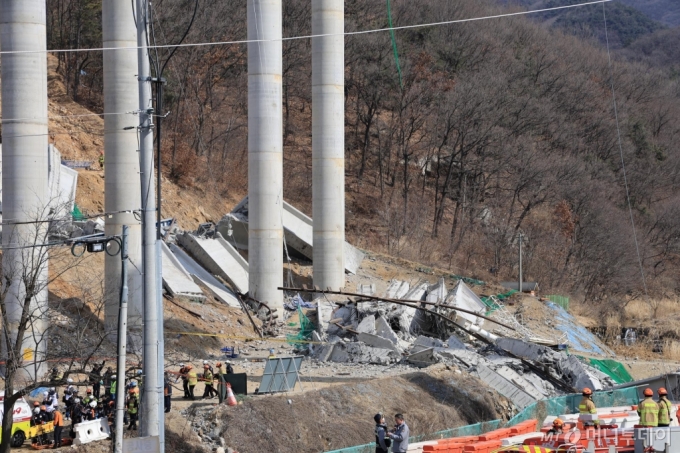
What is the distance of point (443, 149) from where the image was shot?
8012 cm

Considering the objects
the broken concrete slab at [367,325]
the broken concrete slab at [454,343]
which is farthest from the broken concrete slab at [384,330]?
the broken concrete slab at [454,343]

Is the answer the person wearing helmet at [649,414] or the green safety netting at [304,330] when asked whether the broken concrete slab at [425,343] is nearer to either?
the green safety netting at [304,330]

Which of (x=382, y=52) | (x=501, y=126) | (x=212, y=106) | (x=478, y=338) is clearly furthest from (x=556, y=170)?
(x=478, y=338)

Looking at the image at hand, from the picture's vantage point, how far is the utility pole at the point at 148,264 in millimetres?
16984

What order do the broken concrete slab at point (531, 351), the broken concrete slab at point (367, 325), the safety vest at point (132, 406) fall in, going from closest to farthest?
the safety vest at point (132, 406) → the broken concrete slab at point (531, 351) → the broken concrete slab at point (367, 325)

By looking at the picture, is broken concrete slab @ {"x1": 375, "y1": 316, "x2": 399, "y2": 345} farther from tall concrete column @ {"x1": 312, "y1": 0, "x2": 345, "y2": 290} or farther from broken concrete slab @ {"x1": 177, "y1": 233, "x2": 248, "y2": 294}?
broken concrete slab @ {"x1": 177, "y1": 233, "x2": 248, "y2": 294}

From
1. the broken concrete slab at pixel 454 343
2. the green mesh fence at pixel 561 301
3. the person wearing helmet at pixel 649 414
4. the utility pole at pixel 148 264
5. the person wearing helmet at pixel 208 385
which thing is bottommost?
the green mesh fence at pixel 561 301

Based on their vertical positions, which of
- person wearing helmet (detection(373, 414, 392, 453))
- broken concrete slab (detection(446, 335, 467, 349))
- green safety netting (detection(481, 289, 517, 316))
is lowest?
green safety netting (detection(481, 289, 517, 316))

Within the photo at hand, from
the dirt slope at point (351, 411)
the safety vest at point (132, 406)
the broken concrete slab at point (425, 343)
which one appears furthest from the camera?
the broken concrete slab at point (425, 343)

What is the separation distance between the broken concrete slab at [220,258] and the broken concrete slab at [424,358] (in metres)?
12.0

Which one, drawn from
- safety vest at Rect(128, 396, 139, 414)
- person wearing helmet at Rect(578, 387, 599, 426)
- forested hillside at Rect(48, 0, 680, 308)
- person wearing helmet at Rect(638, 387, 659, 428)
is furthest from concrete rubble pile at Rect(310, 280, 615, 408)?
forested hillside at Rect(48, 0, 680, 308)

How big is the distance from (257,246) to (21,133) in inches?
526

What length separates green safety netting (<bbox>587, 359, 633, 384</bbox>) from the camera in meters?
35.4

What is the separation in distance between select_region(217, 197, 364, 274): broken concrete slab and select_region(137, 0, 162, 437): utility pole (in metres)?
31.2
